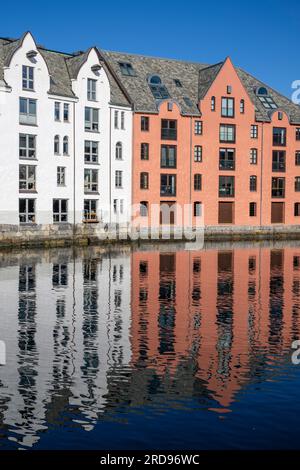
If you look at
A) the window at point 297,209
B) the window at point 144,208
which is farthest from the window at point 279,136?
the window at point 144,208

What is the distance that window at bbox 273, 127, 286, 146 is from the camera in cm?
8550

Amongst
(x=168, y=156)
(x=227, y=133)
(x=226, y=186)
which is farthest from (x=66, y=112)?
(x=226, y=186)

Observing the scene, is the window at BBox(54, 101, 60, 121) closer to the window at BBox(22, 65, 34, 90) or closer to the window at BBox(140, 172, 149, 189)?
the window at BBox(22, 65, 34, 90)

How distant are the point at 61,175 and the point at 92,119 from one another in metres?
7.90

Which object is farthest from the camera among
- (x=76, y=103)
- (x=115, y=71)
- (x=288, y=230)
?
(x=288, y=230)

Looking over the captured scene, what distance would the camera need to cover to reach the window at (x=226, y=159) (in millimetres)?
82062

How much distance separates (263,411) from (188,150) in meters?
64.5

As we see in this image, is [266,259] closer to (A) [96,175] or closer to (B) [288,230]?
(A) [96,175]

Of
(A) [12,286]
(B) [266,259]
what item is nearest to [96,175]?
(B) [266,259]

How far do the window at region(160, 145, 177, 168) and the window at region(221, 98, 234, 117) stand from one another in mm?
8927

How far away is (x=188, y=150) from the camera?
79688mm

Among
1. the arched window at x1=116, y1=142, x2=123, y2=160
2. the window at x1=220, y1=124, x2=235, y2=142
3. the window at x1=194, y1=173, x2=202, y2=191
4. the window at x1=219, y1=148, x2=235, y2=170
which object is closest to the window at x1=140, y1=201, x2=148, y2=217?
the arched window at x1=116, y1=142, x2=123, y2=160
